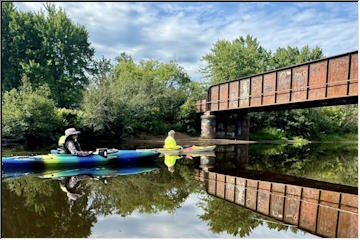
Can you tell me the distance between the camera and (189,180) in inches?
396

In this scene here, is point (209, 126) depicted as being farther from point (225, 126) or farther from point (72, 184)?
point (72, 184)

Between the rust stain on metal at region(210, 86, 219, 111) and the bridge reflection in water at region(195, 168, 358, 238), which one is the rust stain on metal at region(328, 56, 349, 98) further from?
the rust stain on metal at region(210, 86, 219, 111)

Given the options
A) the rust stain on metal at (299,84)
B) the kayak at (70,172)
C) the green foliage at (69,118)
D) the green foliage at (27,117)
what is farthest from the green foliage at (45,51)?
the kayak at (70,172)

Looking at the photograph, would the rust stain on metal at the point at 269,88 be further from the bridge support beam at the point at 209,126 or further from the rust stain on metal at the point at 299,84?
the bridge support beam at the point at 209,126

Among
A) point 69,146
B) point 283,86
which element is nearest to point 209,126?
point 283,86

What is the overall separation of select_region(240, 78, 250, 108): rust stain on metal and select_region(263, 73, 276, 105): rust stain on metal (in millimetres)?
2178

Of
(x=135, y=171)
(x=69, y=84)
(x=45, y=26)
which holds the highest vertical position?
(x=45, y=26)

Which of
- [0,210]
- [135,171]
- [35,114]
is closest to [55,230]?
[0,210]

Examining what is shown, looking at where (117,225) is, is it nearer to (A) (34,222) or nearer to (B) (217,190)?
(A) (34,222)

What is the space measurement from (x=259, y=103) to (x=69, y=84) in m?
31.9

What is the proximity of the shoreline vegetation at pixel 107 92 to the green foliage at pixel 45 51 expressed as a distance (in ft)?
0.45

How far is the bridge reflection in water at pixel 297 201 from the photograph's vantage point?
6066 millimetres

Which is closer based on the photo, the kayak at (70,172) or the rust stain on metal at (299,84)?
the kayak at (70,172)

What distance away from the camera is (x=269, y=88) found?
24.4m
